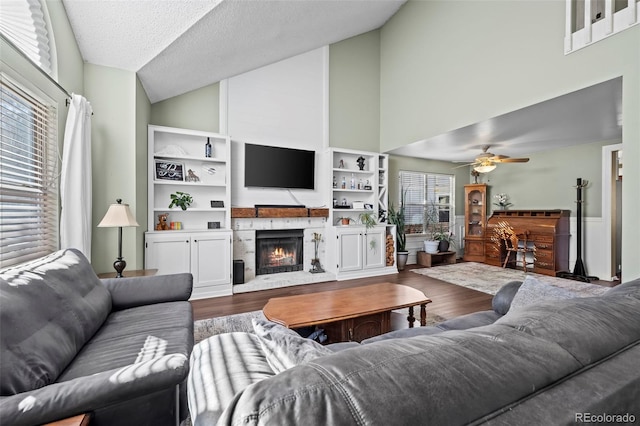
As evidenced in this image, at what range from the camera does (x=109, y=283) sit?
2.00m

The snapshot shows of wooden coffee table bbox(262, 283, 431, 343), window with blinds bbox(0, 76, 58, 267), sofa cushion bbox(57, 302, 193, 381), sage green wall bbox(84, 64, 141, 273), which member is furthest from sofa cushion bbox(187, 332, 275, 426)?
sage green wall bbox(84, 64, 141, 273)

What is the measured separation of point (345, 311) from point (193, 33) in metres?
2.99

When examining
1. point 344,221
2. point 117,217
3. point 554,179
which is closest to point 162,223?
point 117,217

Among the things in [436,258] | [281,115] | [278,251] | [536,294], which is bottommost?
[436,258]

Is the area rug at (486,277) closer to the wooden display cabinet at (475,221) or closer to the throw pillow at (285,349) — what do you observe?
the wooden display cabinet at (475,221)

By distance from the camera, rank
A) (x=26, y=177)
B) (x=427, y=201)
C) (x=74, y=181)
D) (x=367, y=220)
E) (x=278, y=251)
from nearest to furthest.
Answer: (x=26, y=177)
(x=74, y=181)
(x=278, y=251)
(x=367, y=220)
(x=427, y=201)

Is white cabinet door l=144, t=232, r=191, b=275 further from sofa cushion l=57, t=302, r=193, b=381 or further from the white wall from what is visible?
sofa cushion l=57, t=302, r=193, b=381

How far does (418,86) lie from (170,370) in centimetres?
509

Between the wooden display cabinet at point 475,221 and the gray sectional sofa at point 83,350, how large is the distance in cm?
620

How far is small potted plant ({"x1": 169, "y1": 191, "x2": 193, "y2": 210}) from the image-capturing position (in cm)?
378

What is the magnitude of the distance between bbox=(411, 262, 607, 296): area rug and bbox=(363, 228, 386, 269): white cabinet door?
0.78 metres

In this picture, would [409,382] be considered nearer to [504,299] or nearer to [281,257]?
[504,299]

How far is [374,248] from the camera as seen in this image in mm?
5008

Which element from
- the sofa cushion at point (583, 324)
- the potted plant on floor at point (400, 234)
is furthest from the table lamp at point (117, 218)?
the potted plant on floor at point (400, 234)
